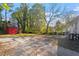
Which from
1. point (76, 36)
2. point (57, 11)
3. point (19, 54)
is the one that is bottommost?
point (19, 54)

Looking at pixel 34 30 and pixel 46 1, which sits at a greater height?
pixel 46 1

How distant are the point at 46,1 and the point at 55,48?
47 cm

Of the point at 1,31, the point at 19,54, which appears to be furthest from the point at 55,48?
the point at 1,31

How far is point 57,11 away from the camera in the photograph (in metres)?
2.55

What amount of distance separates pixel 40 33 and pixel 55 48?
0.68 ft

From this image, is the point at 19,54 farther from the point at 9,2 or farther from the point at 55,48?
the point at 9,2

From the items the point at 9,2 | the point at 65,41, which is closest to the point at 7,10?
the point at 9,2

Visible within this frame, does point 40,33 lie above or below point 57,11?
below

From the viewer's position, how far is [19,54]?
2.53 metres

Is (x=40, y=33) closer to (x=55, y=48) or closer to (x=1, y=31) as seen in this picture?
(x=55, y=48)

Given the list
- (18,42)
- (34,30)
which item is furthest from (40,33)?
(18,42)

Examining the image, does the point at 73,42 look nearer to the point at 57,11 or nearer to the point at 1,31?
the point at 57,11

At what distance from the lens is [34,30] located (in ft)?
8.39

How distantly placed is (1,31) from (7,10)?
0.70 feet
